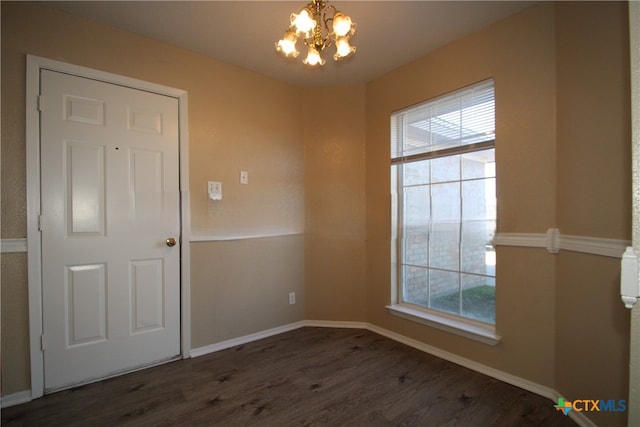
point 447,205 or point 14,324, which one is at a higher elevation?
point 447,205

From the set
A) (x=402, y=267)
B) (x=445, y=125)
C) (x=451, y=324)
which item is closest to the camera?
(x=451, y=324)

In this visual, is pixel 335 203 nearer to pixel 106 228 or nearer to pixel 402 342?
pixel 402 342

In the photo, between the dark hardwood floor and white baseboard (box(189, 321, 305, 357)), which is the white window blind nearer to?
the dark hardwood floor

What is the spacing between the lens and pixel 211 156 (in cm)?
257

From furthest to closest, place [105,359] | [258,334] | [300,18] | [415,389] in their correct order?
1. [258,334]
2. [105,359]
3. [415,389]
4. [300,18]

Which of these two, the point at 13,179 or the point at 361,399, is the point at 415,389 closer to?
the point at 361,399

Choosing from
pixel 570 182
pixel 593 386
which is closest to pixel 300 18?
pixel 570 182

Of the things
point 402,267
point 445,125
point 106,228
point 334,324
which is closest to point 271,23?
point 445,125

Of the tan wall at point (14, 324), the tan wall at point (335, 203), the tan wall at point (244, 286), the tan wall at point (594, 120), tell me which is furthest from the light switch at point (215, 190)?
the tan wall at point (594, 120)

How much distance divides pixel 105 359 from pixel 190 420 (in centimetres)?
91

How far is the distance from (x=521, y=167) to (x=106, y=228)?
292 centimetres

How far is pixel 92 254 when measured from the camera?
2084mm

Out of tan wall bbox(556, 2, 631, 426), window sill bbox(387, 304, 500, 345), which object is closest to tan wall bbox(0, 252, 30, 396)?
window sill bbox(387, 304, 500, 345)

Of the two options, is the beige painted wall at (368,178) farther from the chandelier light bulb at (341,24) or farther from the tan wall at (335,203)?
the chandelier light bulb at (341,24)
